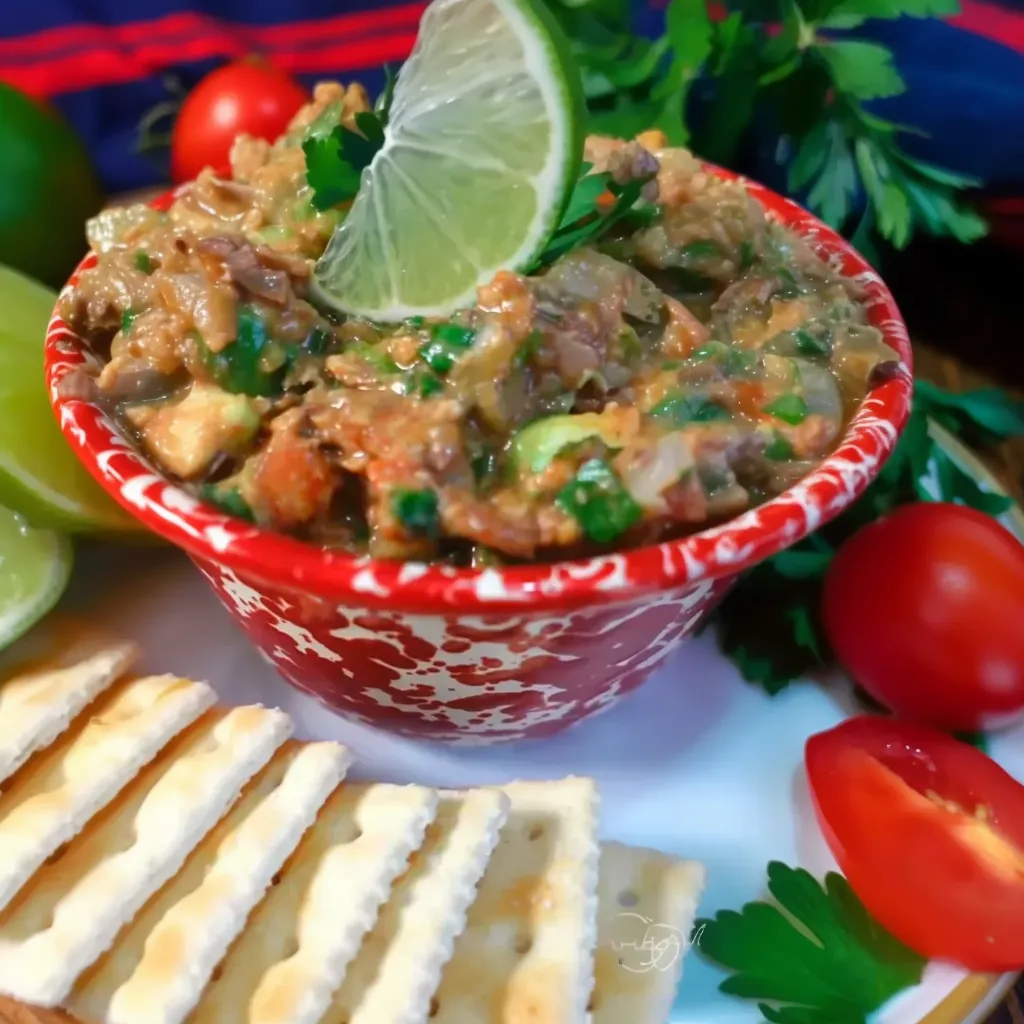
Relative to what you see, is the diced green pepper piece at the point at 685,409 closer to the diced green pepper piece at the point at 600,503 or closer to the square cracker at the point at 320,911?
the diced green pepper piece at the point at 600,503

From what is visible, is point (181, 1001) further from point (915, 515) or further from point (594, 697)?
point (915, 515)

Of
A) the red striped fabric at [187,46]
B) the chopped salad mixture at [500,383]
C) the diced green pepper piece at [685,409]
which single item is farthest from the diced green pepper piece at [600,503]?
the red striped fabric at [187,46]

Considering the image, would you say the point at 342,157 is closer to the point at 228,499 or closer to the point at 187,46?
the point at 228,499

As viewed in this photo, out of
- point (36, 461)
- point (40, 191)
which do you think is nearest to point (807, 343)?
point (36, 461)

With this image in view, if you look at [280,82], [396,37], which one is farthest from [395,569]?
[396,37]

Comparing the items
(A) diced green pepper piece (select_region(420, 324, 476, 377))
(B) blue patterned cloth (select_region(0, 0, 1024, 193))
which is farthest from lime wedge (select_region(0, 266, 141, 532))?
(B) blue patterned cloth (select_region(0, 0, 1024, 193))

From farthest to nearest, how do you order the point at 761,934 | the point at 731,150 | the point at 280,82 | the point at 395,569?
the point at 280,82 < the point at 731,150 < the point at 761,934 < the point at 395,569
